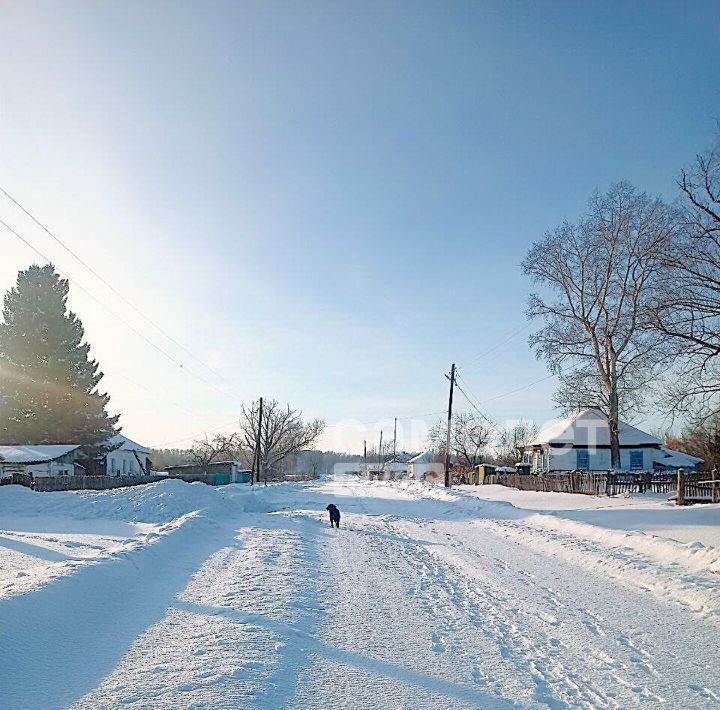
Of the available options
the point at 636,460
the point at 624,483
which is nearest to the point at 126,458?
the point at 636,460

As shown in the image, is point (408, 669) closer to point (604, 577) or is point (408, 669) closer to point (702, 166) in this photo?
point (604, 577)

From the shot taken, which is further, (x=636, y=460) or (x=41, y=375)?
(x=41, y=375)

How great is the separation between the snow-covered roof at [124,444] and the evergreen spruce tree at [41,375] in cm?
304

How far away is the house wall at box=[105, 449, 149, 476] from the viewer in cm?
5459

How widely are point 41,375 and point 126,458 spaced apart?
1308cm

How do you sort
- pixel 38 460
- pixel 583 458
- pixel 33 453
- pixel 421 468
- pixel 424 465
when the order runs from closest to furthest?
pixel 38 460 → pixel 33 453 → pixel 583 458 → pixel 424 465 → pixel 421 468

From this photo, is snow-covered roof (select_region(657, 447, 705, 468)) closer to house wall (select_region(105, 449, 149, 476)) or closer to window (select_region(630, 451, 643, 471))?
window (select_region(630, 451, 643, 471))

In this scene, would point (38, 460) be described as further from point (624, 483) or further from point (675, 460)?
point (675, 460)

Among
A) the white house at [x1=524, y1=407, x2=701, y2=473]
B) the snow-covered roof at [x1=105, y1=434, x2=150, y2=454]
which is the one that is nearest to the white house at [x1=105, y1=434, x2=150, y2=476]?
the snow-covered roof at [x1=105, y1=434, x2=150, y2=454]

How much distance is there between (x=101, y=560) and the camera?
9844 mm

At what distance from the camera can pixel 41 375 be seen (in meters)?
49.2

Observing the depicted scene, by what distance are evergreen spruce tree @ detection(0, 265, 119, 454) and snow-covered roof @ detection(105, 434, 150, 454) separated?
304 centimetres

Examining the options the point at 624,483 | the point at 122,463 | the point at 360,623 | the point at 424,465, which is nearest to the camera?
the point at 360,623

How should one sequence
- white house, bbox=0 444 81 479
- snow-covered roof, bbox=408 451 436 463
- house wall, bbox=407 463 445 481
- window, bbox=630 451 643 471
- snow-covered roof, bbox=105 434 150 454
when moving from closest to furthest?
white house, bbox=0 444 81 479, window, bbox=630 451 643 471, snow-covered roof, bbox=105 434 150 454, house wall, bbox=407 463 445 481, snow-covered roof, bbox=408 451 436 463
